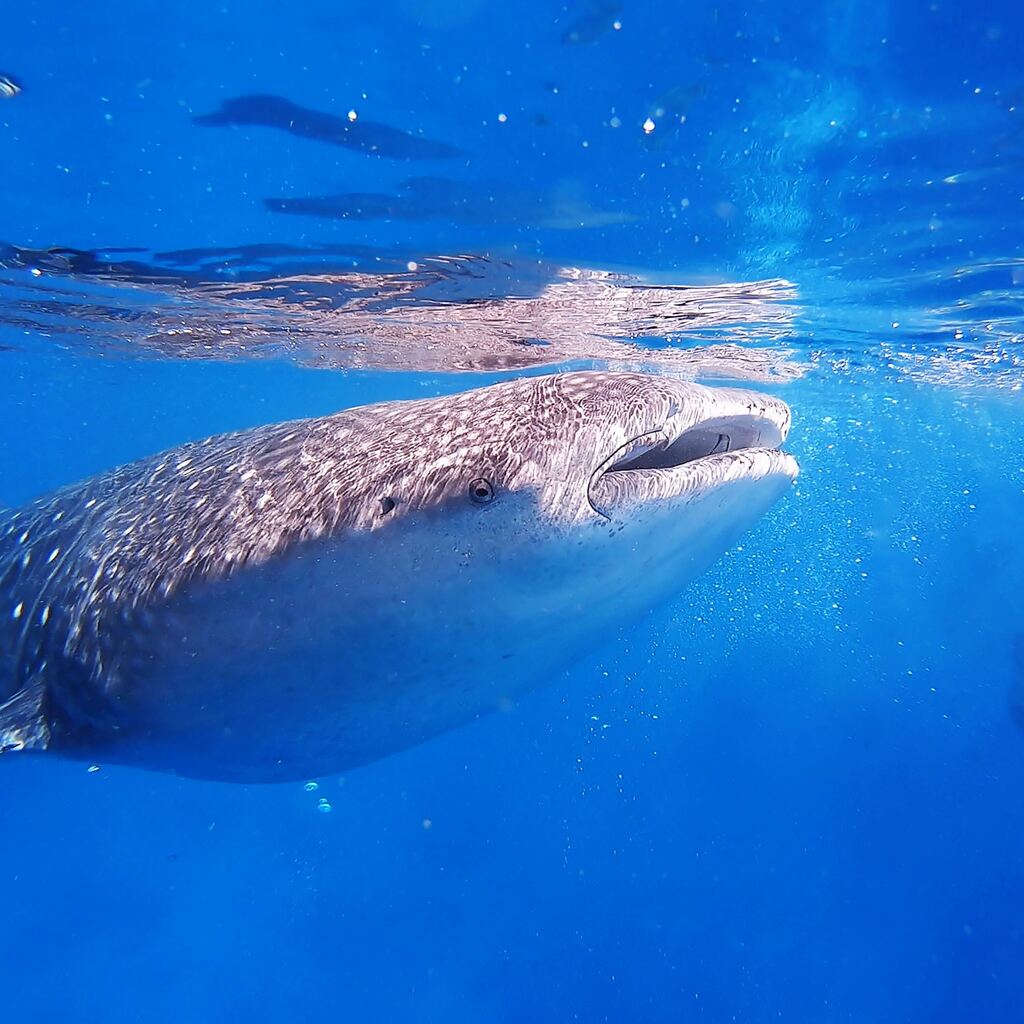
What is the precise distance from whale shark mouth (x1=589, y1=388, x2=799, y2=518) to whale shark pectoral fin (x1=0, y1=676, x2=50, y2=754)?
3.02 meters

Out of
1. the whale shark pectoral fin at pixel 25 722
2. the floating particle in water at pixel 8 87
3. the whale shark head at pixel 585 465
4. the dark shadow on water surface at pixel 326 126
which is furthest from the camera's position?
the dark shadow on water surface at pixel 326 126

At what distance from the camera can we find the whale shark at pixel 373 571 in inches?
101

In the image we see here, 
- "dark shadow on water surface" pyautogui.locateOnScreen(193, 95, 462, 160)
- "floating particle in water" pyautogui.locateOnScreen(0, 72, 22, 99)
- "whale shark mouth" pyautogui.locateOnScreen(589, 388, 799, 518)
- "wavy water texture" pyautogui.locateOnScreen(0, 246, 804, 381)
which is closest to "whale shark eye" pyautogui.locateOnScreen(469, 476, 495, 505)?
"whale shark mouth" pyautogui.locateOnScreen(589, 388, 799, 518)

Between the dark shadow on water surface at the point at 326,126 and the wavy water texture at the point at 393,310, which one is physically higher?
the wavy water texture at the point at 393,310

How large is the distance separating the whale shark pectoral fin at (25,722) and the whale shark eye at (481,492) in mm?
2620

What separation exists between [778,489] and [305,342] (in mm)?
14861

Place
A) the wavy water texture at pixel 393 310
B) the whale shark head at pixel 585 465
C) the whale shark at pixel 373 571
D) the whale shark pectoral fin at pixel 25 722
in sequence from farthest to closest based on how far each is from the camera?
the wavy water texture at pixel 393 310, the whale shark pectoral fin at pixel 25 722, the whale shark at pixel 373 571, the whale shark head at pixel 585 465

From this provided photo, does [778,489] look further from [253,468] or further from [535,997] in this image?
[535,997]

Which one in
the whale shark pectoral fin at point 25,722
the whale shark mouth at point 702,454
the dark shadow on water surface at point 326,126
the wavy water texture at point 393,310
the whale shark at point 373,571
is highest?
the wavy water texture at point 393,310

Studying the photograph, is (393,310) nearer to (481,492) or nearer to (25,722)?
(25,722)

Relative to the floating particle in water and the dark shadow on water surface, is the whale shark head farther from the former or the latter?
the floating particle in water

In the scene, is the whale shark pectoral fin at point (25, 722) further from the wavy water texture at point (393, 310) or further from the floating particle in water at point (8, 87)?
the wavy water texture at point (393, 310)

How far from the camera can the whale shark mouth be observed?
247 cm

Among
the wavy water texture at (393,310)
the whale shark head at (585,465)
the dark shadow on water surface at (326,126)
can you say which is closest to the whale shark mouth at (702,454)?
the whale shark head at (585,465)
